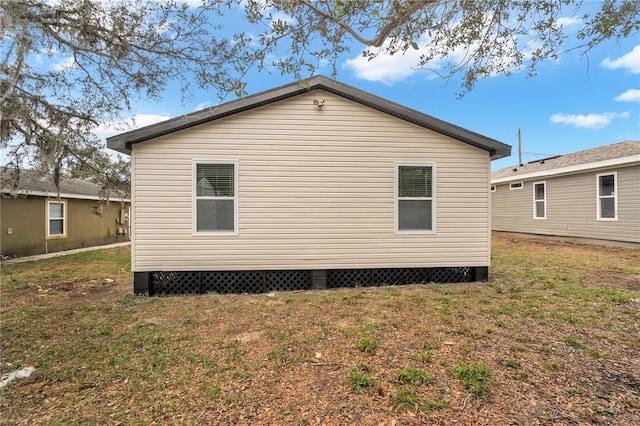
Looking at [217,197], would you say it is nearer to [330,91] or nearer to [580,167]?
[330,91]

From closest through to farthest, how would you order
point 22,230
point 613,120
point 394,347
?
point 394,347, point 22,230, point 613,120

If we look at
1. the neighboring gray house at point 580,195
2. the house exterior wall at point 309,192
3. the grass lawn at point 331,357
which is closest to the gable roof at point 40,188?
the grass lawn at point 331,357

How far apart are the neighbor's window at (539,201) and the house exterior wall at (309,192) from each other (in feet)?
28.9

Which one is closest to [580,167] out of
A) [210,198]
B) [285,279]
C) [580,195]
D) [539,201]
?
[580,195]

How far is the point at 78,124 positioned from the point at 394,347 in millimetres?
8745

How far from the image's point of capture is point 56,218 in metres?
11.8

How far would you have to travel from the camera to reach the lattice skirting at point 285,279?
572 cm

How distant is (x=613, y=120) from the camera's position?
13.9 m

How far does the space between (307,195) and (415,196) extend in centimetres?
213

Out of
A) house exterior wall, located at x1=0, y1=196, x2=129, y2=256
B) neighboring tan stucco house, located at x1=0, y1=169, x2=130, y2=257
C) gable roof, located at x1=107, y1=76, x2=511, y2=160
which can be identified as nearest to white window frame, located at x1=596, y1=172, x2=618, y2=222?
gable roof, located at x1=107, y1=76, x2=511, y2=160

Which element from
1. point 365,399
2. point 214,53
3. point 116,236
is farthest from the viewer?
point 116,236

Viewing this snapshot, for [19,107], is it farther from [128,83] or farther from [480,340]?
[480,340]

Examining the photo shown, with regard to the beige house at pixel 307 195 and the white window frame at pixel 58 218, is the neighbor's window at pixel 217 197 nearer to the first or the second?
the beige house at pixel 307 195

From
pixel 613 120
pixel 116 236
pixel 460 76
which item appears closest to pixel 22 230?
pixel 116 236
